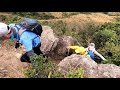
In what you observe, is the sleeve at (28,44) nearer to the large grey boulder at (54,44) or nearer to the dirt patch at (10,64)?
the dirt patch at (10,64)

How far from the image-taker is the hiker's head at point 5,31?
6.10 metres

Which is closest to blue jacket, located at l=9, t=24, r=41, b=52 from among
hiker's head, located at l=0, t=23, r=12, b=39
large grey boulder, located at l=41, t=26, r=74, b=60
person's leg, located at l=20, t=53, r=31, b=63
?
hiker's head, located at l=0, t=23, r=12, b=39

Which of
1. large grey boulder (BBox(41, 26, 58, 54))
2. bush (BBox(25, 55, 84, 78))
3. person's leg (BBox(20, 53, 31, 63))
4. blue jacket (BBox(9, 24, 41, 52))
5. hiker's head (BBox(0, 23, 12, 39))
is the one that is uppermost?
hiker's head (BBox(0, 23, 12, 39))

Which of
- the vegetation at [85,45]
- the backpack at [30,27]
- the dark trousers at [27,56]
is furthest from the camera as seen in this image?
the dark trousers at [27,56]

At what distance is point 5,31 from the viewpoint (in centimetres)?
615

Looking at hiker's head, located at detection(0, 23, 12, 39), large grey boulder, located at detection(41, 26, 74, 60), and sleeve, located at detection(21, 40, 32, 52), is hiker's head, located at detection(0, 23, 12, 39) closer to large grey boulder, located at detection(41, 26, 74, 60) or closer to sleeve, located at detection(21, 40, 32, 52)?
sleeve, located at detection(21, 40, 32, 52)

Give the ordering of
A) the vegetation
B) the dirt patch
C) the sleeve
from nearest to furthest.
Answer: the vegetation
the dirt patch
the sleeve

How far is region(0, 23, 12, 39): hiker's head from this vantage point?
20.0 ft

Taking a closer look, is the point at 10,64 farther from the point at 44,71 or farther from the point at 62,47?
the point at 62,47

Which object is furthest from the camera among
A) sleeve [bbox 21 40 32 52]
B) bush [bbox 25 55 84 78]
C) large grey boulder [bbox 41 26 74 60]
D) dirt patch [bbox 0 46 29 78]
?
large grey boulder [bbox 41 26 74 60]

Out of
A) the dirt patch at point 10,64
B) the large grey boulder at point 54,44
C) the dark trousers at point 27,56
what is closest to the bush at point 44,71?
the dirt patch at point 10,64

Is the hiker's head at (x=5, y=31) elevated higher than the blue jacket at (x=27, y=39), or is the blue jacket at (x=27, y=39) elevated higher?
the hiker's head at (x=5, y=31)

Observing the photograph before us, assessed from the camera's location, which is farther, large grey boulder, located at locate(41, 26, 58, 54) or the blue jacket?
large grey boulder, located at locate(41, 26, 58, 54)
